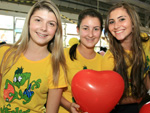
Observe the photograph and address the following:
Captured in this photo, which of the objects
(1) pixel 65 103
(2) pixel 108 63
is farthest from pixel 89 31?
(1) pixel 65 103

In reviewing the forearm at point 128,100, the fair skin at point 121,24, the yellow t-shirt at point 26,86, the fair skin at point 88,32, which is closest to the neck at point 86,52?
the fair skin at point 88,32

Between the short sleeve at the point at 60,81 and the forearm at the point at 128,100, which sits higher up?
the short sleeve at the point at 60,81

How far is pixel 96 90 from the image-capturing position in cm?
96

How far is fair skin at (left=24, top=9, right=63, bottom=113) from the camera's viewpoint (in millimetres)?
1170

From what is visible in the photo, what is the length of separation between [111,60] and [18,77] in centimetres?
88

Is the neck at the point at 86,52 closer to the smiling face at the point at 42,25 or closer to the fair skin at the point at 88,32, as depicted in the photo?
the fair skin at the point at 88,32

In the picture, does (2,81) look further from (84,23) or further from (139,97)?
(139,97)

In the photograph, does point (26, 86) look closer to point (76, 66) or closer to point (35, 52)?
point (35, 52)

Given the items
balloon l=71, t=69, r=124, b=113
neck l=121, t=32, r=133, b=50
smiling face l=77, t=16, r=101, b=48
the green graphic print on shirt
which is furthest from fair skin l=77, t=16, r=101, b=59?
the green graphic print on shirt

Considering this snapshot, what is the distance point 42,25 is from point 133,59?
96cm

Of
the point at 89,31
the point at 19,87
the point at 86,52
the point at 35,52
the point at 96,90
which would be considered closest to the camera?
the point at 96,90

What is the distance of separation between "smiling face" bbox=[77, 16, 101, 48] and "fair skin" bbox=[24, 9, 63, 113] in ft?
1.05

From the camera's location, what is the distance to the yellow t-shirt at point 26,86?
1110mm

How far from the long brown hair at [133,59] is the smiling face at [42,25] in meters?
0.63
